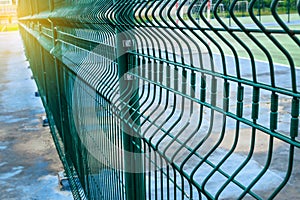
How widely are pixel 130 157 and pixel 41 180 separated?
347 centimetres

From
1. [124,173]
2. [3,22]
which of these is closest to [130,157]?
[124,173]

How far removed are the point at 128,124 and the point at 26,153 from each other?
4.72 metres

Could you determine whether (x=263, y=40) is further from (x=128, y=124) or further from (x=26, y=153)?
(x=128, y=124)

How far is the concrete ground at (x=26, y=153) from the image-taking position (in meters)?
5.03

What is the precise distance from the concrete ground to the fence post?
2801mm

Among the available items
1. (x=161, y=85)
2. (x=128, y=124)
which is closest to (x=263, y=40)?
(x=128, y=124)

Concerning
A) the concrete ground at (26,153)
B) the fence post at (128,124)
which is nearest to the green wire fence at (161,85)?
the fence post at (128,124)

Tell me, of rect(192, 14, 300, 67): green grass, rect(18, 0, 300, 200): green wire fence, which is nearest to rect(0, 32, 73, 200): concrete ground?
rect(18, 0, 300, 200): green wire fence

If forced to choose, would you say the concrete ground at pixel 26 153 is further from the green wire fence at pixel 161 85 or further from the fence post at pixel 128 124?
the fence post at pixel 128 124

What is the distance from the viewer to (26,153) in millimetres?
6379

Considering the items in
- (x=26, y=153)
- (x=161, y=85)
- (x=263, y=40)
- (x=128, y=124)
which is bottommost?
(x=26, y=153)

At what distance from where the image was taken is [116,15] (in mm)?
1992

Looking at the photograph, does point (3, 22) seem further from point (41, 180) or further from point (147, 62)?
point (147, 62)

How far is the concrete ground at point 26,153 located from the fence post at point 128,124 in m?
2.80
